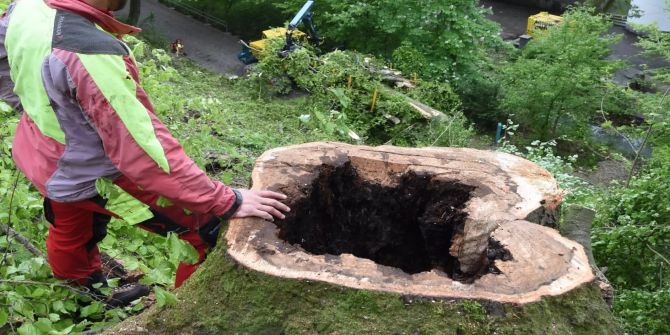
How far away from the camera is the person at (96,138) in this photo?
200 cm

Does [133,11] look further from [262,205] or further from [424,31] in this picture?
→ [262,205]

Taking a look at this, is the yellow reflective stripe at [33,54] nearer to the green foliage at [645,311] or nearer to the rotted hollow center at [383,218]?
the rotted hollow center at [383,218]

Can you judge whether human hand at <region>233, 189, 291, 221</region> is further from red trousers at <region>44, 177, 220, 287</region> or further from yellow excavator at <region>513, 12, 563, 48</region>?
yellow excavator at <region>513, 12, 563, 48</region>

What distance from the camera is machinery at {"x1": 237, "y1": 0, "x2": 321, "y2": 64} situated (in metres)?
11.0

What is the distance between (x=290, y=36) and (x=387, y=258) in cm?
862

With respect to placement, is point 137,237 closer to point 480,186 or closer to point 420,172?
point 420,172

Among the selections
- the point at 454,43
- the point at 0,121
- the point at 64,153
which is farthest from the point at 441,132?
the point at 64,153

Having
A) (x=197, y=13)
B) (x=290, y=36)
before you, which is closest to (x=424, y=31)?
(x=290, y=36)

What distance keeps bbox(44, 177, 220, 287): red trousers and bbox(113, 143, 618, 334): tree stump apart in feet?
0.79

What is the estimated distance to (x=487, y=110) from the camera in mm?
15031

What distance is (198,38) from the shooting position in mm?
17859

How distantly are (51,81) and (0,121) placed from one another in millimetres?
1639

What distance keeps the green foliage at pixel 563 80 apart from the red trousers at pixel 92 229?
1213 cm

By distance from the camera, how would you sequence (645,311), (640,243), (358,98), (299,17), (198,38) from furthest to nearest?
(198,38) < (299,17) < (358,98) < (640,243) < (645,311)
